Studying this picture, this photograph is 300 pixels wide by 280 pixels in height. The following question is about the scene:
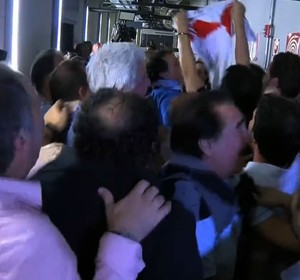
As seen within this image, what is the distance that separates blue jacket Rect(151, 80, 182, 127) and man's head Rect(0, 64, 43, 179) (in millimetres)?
1622

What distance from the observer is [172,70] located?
2990 mm

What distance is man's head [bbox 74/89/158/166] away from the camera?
3.52 feet

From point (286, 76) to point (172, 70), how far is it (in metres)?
0.62

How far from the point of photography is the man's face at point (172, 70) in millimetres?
2949

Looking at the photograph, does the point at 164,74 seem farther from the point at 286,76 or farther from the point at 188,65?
the point at 286,76

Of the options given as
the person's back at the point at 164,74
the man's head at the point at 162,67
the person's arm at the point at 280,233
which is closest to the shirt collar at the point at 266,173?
the person's arm at the point at 280,233

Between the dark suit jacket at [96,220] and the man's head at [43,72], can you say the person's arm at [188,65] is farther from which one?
the dark suit jacket at [96,220]

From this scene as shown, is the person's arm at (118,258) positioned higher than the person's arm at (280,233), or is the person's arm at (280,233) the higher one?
the person's arm at (118,258)

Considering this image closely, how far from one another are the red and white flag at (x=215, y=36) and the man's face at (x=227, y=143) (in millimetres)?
1371

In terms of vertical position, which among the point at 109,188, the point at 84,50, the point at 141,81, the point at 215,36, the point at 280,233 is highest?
the point at 215,36

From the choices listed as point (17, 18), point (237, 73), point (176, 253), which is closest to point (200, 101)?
point (176, 253)

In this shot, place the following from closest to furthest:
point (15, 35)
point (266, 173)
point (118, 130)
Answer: point (118, 130) < point (266, 173) < point (15, 35)

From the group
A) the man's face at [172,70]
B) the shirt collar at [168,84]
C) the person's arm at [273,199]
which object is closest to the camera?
the person's arm at [273,199]

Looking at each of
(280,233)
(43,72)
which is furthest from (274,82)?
(280,233)
